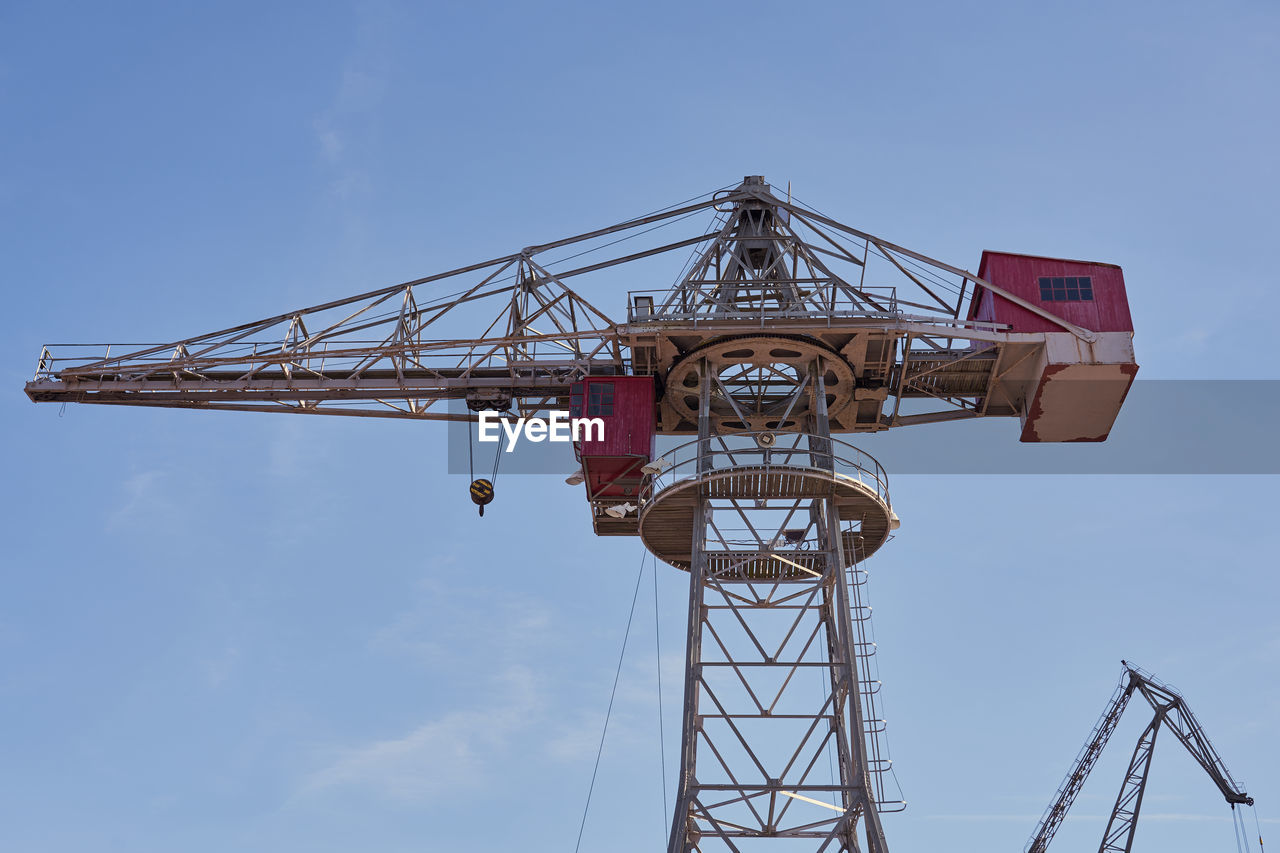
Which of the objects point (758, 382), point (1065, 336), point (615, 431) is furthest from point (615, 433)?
point (1065, 336)

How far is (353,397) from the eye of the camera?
40.7 m

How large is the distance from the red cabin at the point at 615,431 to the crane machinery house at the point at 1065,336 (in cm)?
926

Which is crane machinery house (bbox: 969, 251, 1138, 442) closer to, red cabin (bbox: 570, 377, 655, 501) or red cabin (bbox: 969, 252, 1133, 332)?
red cabin (bbox: 969, 252, 1133, 332)

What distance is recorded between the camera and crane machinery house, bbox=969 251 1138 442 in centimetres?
3678

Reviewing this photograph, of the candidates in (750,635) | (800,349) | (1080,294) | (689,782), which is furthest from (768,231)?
(689,782)

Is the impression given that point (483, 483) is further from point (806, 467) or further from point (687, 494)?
point (806, 467)

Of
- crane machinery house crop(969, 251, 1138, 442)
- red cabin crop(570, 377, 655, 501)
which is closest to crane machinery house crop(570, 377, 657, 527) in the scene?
red cabin crop(570, 377, 655, 501)

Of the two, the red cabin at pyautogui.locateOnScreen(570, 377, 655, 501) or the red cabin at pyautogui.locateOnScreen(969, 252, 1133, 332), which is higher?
the red cabin at pyautogui.locateOnScreen(969, 252, 1133, 332)

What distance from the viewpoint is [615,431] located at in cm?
3719

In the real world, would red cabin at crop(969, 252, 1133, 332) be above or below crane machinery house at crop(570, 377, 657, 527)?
above

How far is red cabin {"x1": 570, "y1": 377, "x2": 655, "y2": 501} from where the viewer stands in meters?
37.0

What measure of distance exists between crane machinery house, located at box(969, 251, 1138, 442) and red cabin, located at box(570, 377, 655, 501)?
30.4 feet

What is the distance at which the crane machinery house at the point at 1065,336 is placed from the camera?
3678 centimetres

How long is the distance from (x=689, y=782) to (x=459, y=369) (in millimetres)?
13997
